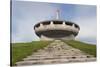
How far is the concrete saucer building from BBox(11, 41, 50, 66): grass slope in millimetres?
97

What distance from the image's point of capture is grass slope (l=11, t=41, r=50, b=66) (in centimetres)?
229

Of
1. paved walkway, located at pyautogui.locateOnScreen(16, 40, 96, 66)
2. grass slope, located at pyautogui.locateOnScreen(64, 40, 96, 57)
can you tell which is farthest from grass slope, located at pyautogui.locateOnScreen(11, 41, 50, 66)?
grass slope, located at pyautogui.locateOnScreen(64, 40, 96, 57)

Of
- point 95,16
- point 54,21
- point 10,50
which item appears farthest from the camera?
point 95,16

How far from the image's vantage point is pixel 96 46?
2656 mm

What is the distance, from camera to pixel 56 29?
2482 mm

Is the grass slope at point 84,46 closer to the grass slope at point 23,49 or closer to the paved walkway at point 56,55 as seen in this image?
the paved walkway at point 56,55

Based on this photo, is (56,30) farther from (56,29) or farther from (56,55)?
(56,55)

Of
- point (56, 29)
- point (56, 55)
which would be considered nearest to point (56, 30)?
point (56, 29)

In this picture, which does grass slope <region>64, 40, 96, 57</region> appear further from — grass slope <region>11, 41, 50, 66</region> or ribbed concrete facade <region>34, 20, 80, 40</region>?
grass slope <region>11, 41, 50, 66</region>

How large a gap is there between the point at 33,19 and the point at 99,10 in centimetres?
92

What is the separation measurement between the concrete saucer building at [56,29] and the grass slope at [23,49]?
0.10 m

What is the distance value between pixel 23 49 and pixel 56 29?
0.48 meters

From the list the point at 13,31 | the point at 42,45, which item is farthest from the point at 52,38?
the point at 13,31
